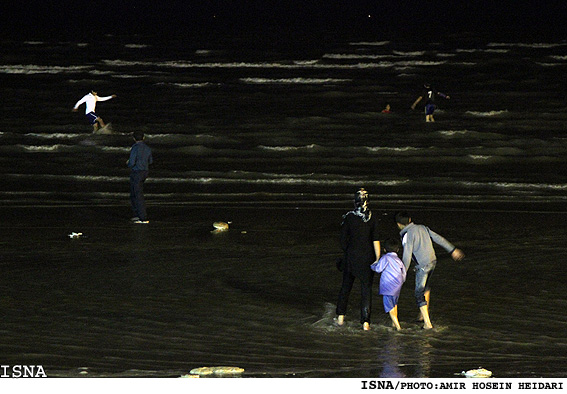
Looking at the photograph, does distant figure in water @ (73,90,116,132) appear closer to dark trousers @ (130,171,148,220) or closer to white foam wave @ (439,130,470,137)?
white foam wave @ (439,130,470,137)

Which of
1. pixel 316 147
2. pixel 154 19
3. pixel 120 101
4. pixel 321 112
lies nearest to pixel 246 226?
pixel 316 147

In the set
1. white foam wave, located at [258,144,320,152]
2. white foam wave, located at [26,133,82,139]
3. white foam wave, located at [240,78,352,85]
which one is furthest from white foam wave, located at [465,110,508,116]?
white foam wave, located at [26,133,82,139]

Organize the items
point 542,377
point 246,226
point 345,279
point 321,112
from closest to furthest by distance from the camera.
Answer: point 542,377 → point 345,279 → point 246,226 → point 321,112

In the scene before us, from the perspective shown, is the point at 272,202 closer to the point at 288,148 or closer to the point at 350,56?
the point at 288,148

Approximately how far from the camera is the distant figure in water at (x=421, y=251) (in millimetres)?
10312

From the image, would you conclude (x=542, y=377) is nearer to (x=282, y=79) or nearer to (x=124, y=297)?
(x=124, y=297)

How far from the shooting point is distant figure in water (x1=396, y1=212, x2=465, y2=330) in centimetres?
1031

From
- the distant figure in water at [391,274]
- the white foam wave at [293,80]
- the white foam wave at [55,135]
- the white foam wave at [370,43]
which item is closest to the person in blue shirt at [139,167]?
the distant figure in water at [391,274]

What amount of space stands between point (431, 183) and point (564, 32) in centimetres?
3116

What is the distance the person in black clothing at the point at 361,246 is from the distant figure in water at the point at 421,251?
297 mm

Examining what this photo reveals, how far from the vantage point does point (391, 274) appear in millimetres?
10266

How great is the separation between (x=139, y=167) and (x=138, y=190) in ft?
1.35

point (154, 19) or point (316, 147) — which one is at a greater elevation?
point (154, 19)

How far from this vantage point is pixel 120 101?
3309 cm
